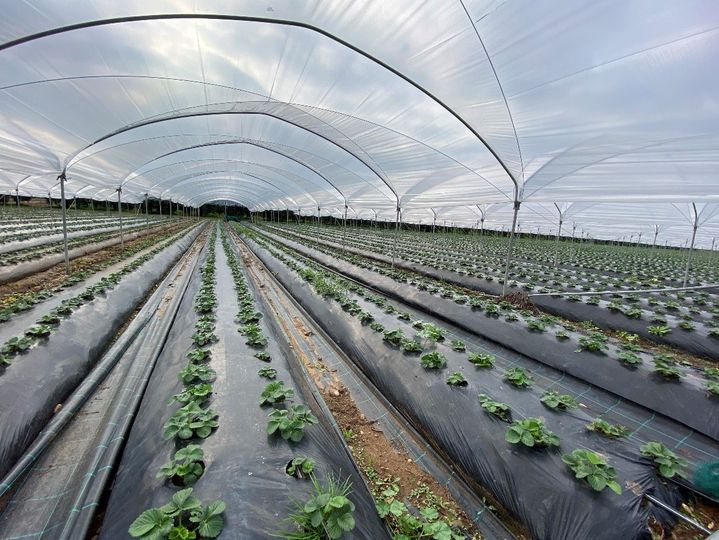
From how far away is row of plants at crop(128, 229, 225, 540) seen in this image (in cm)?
197

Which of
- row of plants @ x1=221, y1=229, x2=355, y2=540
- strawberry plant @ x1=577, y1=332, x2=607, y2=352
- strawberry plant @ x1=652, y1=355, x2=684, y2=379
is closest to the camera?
row of plants @ x1=221, y1=229, x2=355, y2=540

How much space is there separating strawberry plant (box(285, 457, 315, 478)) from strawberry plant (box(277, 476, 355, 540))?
36 cm

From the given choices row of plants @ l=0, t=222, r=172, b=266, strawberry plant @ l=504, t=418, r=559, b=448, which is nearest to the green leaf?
strawberry plant @ l=504, t=418, r=559, b=448

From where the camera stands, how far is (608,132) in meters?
5.22

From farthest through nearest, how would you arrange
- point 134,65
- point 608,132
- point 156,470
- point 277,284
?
1. point 277,284
2. point 134,65
3. point 608,132
4. point 156,470

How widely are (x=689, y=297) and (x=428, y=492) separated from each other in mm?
12735

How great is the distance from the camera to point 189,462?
2.49m

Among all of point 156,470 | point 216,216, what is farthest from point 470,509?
point 216,216

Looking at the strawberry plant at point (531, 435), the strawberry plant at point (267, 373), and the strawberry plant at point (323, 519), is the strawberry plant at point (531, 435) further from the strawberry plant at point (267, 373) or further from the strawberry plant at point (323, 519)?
the strawberry plant at point (267, 373)

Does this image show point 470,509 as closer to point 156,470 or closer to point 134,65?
point 156,470

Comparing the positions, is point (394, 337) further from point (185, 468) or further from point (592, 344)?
point (185, 468)

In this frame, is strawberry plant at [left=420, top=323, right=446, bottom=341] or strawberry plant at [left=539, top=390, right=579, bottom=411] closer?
strawberry plant at [left=539, top=390, right=579, bottom=411]

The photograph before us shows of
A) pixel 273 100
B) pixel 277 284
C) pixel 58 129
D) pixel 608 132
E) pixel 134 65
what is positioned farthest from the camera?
pixel 277 284

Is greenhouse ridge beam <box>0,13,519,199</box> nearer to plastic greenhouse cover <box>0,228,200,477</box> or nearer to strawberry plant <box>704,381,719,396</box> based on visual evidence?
plastic greenhouse cover <box>0,228,200,477</box>
